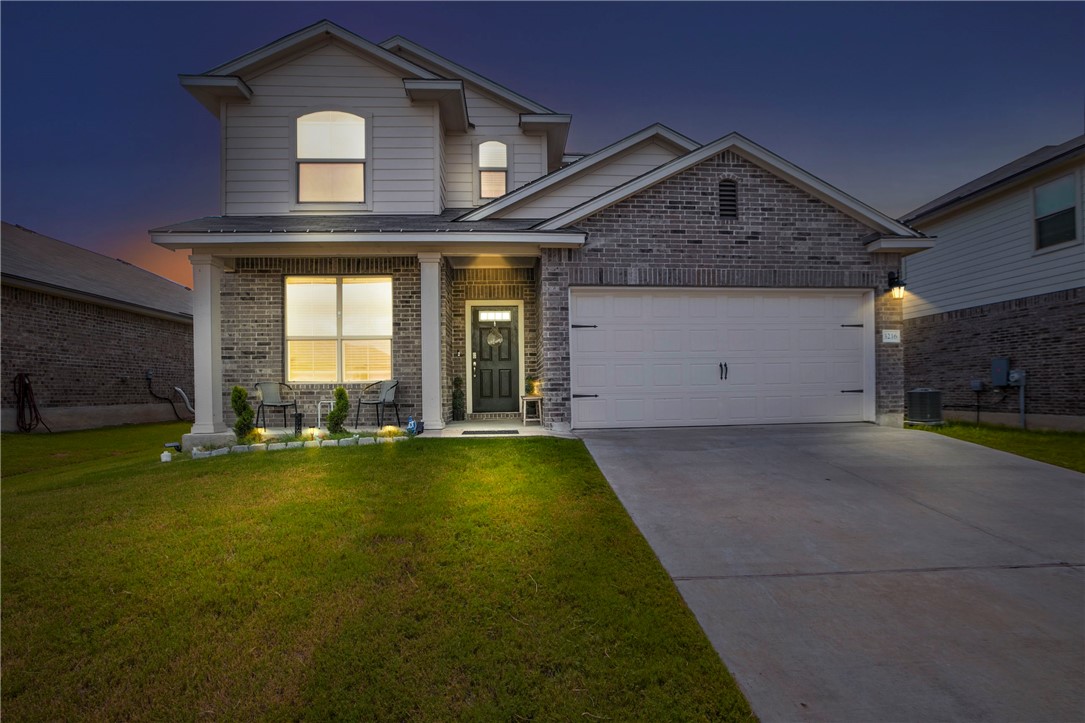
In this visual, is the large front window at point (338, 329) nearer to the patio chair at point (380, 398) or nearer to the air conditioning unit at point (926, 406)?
the patio chair at point (380, 398)

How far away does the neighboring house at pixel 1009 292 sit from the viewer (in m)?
9.90

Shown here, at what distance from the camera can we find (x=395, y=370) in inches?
359

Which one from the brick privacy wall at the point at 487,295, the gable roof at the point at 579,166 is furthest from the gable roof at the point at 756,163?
the brick privacy wall at the point at 487,295

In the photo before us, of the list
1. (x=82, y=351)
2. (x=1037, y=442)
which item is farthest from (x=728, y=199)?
(x=82, y=351)

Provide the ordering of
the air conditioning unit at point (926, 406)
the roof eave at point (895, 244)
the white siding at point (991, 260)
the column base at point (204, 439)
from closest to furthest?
the column base at point (204, 439)
the roof eave at point (895, 244)
the air conditioning unit at point (926, 406)
the white siding at point (991, 260)

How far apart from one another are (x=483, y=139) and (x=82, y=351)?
40.0ft

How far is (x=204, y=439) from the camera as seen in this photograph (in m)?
8.36

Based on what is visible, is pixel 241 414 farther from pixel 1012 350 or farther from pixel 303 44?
pixel 1012 350

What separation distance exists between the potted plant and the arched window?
4.52m

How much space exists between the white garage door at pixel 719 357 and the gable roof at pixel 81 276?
1344 cm

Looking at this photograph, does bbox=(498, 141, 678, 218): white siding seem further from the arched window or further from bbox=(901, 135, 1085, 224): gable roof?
bbox=(901, 135, 1085, 224): gable roof

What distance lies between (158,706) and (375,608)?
1.05 meters

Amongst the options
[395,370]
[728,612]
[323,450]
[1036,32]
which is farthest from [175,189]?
[1036,32]

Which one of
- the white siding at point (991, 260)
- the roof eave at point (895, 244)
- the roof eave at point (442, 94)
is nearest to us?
the roof eave at point (895, 244)
